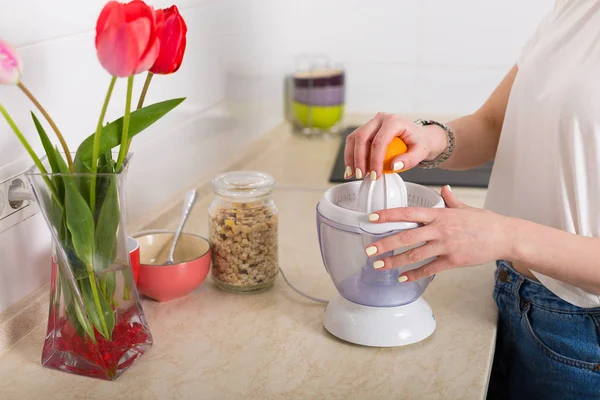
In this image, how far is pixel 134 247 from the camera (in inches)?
44.9

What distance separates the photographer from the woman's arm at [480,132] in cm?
139

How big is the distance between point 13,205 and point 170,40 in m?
0.33

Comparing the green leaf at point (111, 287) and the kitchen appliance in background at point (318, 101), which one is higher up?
the green leaf at point (111, 287)

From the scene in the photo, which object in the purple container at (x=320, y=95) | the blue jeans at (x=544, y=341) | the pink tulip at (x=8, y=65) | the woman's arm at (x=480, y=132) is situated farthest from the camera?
the purple container at (x=320, y=95)

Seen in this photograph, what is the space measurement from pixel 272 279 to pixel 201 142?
1.83 feet

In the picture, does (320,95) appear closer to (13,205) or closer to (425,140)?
(425,140)

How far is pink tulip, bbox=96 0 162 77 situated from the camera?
815 mm

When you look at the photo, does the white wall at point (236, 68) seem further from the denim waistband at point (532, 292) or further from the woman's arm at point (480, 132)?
the denim waistband at point (532, 292)

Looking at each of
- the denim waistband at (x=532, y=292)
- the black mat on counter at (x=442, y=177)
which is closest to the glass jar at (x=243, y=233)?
the denim waistband at (x=532, y=292)

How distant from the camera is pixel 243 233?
46.3 inches

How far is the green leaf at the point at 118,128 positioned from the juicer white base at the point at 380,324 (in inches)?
14.3

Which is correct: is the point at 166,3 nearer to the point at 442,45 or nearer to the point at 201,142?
the point at 201,142

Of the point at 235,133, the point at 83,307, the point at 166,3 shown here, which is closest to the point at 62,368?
the point at 83,307

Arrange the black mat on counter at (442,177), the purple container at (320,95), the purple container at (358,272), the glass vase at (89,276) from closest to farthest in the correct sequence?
the glass vase at (89,276) < the purple container at (358,272) < the black mat on counter at (442,177) < the purple container at (320,95)
